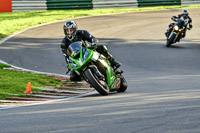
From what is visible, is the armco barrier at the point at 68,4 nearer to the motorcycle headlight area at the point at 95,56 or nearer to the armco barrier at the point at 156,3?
the armco barrier at the point at 156,3

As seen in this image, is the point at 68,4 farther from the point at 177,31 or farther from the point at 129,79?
the point at 129,79

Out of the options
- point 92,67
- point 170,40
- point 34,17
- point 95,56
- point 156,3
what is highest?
point 95,56

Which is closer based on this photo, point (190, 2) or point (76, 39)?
point (76, 39)

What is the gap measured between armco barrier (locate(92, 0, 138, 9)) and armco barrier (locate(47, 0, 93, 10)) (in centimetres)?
48

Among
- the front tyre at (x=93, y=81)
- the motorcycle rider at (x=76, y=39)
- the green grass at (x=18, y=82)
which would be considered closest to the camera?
the front tyre at (x=93, y=81)

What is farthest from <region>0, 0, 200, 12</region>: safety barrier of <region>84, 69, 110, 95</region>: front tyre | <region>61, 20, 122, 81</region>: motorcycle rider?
<region>84, 69, 110, 95</region>: front tyre

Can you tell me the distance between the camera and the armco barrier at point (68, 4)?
32.5 meters

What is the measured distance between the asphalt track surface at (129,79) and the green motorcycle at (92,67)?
265 mm

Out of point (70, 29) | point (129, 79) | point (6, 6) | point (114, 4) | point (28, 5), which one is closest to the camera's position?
point (70, 29)

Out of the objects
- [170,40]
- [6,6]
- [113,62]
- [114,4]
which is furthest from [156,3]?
[113,62]

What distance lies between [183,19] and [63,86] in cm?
1057

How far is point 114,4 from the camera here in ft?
110

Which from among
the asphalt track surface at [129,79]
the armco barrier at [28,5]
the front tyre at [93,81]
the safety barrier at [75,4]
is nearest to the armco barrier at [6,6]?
the safety barrier at [75,4]

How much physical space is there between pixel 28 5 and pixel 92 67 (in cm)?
2358
